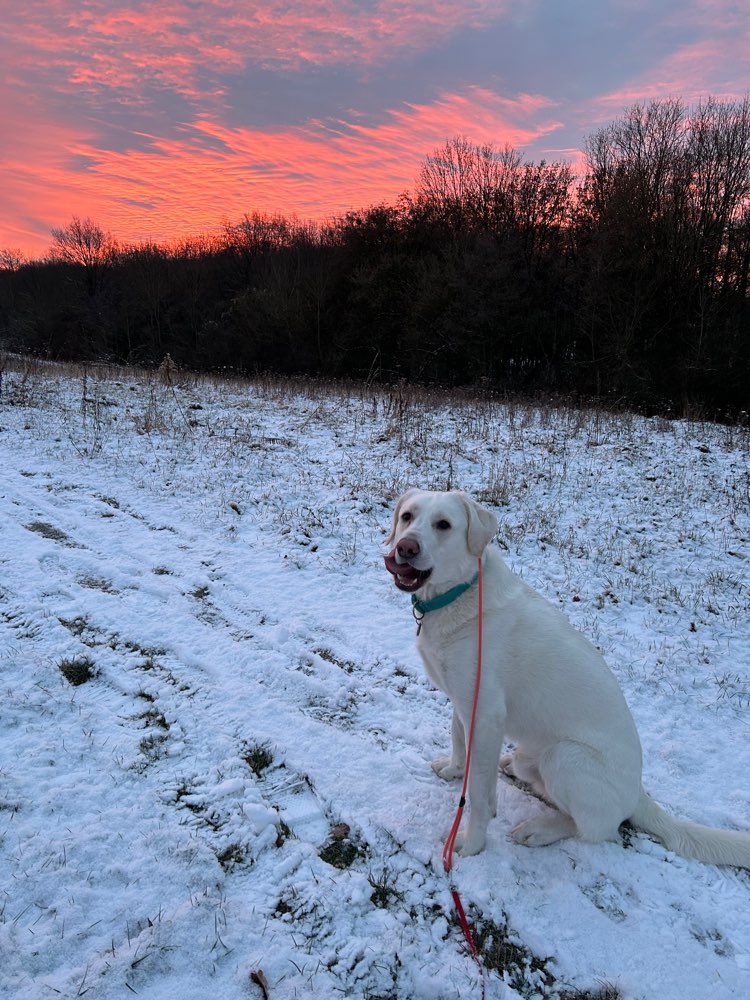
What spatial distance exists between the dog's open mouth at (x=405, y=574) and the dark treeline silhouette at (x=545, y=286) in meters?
14.4

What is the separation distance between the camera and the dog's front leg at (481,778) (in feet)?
9.15

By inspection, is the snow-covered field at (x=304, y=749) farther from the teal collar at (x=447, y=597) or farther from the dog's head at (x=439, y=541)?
the dog's head at (x=439, y=541)

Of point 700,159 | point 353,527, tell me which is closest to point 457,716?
point 353,527

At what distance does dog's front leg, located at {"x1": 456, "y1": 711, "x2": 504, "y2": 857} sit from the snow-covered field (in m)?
0.14

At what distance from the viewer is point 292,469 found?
888 cm

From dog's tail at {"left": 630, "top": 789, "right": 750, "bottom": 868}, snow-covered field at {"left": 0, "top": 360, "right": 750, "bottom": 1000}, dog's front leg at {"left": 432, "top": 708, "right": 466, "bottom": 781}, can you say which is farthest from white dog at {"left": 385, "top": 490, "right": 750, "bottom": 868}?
dog's front leg at {"left": 432, "top": 708, "right": 466, "bottom": 781}

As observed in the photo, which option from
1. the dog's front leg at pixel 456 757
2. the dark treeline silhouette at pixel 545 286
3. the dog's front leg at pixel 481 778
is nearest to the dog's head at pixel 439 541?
the dog's front leg at pixel 481 778

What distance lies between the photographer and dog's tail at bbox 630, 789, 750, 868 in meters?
2.75

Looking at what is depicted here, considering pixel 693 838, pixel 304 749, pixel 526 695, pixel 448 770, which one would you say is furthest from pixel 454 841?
pixel 693 838

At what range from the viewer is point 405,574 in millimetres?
2809

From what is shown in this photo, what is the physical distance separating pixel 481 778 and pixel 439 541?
1.20m

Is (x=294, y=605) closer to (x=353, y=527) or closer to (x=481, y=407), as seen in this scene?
(x=353, y=527)

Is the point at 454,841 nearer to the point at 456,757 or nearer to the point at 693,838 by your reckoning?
the point at 456,757

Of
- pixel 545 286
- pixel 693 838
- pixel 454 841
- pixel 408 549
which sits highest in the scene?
pixel 545 286
